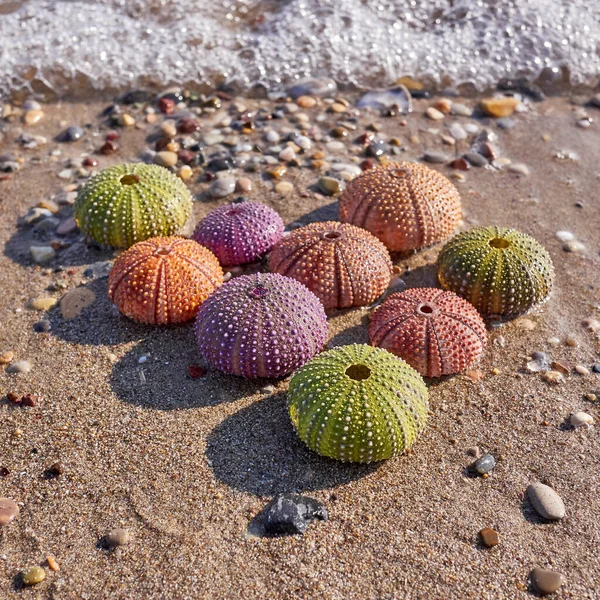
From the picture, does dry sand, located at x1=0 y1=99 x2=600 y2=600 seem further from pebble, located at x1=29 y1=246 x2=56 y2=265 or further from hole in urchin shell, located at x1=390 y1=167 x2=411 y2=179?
hole in urchin shell, located at x1=390 y1=167 x2=411 y2=179

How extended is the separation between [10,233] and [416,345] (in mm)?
4435

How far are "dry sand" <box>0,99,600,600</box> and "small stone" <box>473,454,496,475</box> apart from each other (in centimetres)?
7

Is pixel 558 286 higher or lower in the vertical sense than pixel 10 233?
higher

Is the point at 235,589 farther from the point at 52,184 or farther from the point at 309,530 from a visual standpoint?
the point at 52,184

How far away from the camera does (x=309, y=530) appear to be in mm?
5051

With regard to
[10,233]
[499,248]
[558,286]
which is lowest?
[10,233]

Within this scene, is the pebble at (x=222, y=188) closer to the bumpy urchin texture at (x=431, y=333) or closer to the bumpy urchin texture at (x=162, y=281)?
the bumpy urchin texture at (x=162, y=281)

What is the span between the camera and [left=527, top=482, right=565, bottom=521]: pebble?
5.20 metres

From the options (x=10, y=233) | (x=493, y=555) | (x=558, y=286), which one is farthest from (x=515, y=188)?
(x=10, y=233)

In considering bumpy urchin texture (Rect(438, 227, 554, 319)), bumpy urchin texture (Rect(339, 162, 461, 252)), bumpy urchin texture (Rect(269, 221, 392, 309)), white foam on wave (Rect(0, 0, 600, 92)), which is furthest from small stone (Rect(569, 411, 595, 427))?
white foam on wave (Rect(0, 0, 600, 92))

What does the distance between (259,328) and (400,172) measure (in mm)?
2399

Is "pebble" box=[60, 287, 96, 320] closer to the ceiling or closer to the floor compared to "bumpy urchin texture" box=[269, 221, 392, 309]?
closer to the floor

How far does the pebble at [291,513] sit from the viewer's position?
197 inches

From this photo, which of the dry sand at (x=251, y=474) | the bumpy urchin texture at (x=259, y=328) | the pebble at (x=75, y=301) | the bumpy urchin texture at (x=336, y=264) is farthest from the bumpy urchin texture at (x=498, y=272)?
the pebble at (x=75, y=301)
